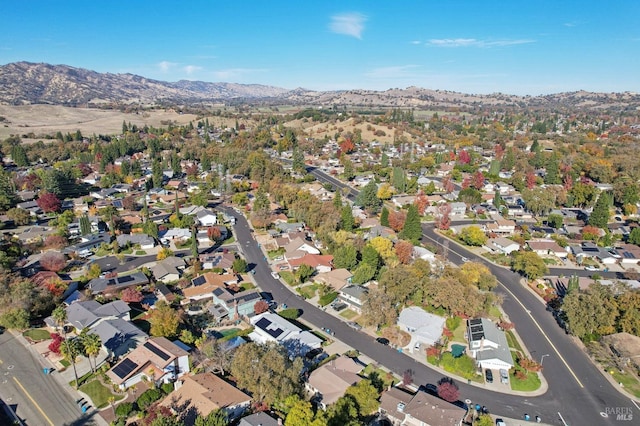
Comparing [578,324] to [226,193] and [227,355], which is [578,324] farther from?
[226,193]

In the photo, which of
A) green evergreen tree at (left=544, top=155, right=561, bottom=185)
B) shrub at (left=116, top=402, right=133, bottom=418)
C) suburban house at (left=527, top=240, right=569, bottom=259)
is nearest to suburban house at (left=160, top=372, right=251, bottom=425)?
shrub at (left=116, top=402, right=133, bottom=418)

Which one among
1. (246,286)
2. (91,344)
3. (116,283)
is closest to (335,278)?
(246,286)

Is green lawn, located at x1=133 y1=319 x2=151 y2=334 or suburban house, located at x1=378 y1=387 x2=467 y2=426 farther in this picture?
green lawn, located at x1=133 y1=319 x2=151 y2=334

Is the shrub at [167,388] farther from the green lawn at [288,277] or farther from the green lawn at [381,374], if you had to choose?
the green lawn at [288,277]

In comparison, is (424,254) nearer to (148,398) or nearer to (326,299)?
(326,299)

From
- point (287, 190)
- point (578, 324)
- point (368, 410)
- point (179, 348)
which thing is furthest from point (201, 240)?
point (578, 324)

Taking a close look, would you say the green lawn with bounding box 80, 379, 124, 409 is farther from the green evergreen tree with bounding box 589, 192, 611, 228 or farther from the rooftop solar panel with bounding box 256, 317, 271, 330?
the green evergreen tree with bounding box 589, 192, 611, 228

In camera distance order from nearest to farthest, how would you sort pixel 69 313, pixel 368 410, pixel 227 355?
pixel 368 410 → pixel 227 355 → pixel 69 313

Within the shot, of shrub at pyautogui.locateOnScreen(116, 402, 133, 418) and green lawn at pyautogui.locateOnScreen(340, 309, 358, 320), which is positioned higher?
shrub at pyautogui.locateOnScreen(116, 402, 133, 418)
